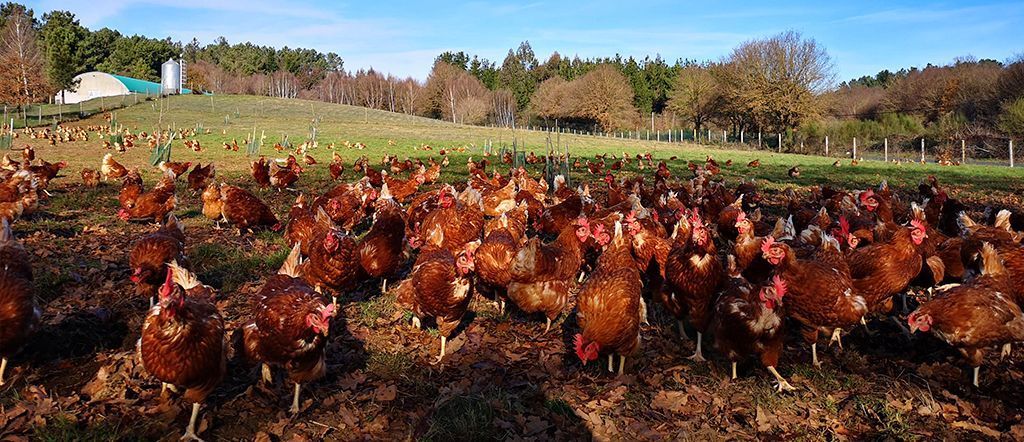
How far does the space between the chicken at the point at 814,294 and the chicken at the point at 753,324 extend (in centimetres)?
43

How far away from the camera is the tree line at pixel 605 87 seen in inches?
2024

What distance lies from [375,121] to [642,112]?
50.7 meters

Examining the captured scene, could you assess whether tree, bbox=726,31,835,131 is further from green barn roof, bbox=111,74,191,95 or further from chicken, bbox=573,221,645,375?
green barn roof, bbox=111,74,191,95

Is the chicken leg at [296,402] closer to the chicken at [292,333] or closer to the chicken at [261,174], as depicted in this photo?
the chicken at [292,333]

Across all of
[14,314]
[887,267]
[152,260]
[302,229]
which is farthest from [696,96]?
[14,314]

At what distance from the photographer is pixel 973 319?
5.38m

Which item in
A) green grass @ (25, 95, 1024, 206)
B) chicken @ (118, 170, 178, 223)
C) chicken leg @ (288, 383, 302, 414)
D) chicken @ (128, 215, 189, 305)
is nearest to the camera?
chicken leg @ (288, 383, 302, 414)

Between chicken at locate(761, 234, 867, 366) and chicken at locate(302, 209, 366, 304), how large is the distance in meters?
5.00

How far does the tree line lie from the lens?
2024 inches

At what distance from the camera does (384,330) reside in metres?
6.91

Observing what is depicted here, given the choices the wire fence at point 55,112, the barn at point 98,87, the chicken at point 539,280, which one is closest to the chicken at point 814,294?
the chicken at point 539,280

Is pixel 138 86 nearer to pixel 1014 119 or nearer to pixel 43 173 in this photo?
pixel 43 173

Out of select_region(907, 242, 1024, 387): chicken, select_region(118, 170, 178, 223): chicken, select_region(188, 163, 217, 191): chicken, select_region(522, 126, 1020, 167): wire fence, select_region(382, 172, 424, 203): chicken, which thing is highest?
select_region(522, 126, 1020, 167): wire fence

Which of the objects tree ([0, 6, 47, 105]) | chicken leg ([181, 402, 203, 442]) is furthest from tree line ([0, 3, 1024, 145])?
chicken leg ([181, 402, 203, 442])
